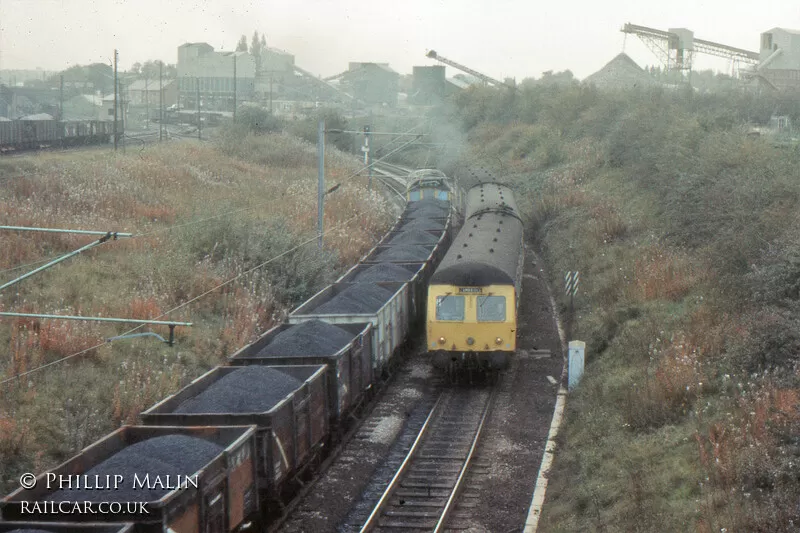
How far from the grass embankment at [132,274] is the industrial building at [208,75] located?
1795 inches

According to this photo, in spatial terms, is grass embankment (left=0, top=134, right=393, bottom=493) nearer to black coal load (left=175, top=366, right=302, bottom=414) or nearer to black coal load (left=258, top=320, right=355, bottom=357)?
black coal load (left=258, top=320, right=355, bottom=357)

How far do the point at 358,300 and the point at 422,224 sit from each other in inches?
430

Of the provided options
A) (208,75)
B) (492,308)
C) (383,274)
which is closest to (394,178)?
(383,274)

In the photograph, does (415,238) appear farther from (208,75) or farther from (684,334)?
(208,75)

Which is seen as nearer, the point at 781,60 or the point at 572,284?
the point at 572,284

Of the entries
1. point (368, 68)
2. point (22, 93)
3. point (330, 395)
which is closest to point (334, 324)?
point (330, 395)

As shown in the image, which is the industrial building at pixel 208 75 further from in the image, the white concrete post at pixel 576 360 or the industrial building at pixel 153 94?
the white concrete post at pixel 576 360

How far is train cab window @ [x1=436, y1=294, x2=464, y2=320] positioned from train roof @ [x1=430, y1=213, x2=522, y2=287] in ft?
1.07

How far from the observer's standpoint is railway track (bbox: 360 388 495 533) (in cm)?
1241

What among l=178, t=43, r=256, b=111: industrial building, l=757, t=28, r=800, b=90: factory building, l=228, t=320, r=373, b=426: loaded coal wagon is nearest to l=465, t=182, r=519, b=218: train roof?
l=228, t=320, r=373, b=426: loaded coal wagon

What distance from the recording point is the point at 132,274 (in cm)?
2111

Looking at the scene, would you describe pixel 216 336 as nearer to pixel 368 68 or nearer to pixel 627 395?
pixel 627 395

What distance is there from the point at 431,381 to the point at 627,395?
5528 mm

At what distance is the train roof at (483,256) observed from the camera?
58.7 feet
